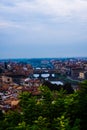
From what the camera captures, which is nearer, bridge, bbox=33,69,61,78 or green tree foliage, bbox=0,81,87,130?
green tree foliage, bbox=0,81,87,130

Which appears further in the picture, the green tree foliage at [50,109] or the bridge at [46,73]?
the bridge at [46,73]

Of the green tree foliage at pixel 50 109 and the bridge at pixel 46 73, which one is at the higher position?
the green tree foliage at pixel 50 109

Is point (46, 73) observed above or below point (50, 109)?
below

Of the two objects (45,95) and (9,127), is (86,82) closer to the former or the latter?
(45,95)

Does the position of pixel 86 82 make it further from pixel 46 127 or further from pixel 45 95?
pixel 46 127

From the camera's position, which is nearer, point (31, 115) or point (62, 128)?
point (62, 128)

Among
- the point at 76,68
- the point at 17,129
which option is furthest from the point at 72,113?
the point at 76,68

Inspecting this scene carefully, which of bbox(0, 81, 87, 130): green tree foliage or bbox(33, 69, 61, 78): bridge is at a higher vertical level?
bbox(0, 81, 87, 130): green tree foliage

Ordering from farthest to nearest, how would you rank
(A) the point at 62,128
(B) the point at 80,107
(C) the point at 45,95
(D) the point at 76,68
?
(D) the point at 76,68, (C) the point at 45,95, (B) the point at 80,107, (A) the point at 62,128

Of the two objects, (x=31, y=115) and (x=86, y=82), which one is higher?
(x=86, y=82)

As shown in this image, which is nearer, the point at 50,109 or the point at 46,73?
the point at 50,109

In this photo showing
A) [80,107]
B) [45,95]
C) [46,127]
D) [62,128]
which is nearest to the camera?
[62,128]
